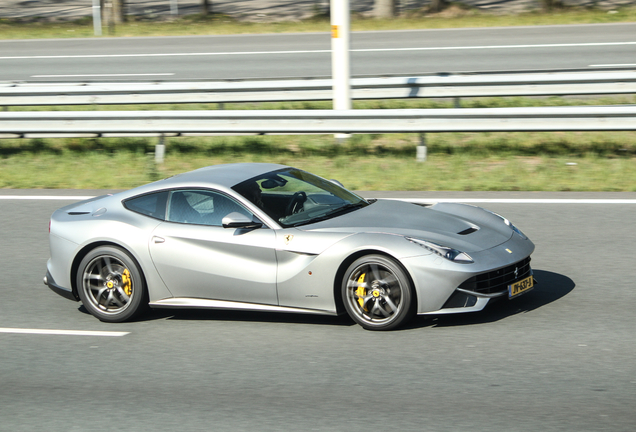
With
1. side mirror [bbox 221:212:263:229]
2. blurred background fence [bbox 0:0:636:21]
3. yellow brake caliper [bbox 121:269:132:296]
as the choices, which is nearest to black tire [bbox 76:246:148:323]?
yellow brake caliper [bbox 121:269:132:296]

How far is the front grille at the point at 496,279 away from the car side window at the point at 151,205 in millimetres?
2624

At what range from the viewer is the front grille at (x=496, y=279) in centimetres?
597

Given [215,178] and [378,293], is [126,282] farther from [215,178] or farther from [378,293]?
[378,293]

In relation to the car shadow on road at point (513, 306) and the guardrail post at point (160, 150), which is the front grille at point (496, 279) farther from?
the guardrail post at point (160, 150)

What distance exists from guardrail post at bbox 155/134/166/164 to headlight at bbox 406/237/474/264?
7.94 m

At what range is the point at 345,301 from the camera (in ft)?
20.2

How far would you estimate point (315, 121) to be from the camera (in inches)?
491

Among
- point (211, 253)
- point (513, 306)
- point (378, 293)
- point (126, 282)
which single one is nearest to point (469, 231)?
point (513, 306)

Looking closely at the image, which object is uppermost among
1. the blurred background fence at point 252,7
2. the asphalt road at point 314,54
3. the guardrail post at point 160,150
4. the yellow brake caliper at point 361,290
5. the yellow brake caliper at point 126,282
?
the blurred background fence at point 252,7

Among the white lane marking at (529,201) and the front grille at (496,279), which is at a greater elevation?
the front grille at (496,279)

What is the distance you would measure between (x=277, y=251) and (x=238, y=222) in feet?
1.25

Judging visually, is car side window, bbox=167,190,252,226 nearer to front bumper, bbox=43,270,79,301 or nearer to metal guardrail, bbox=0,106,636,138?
front bumper, bbox=43,270,79,301

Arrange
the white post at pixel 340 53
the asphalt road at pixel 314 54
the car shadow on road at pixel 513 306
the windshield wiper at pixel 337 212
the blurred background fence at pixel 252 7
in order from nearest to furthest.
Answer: the car shadow on road at pixel 513 306 → the windshield wiper at pixel 337 212 → the white post at pixel 340 53 → the asphalt road at pixel 314 54 → the blurred background fence at pixel 252 7

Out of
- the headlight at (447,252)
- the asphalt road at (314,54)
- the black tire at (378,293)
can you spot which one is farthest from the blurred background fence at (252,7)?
the black tire at (378,293)
